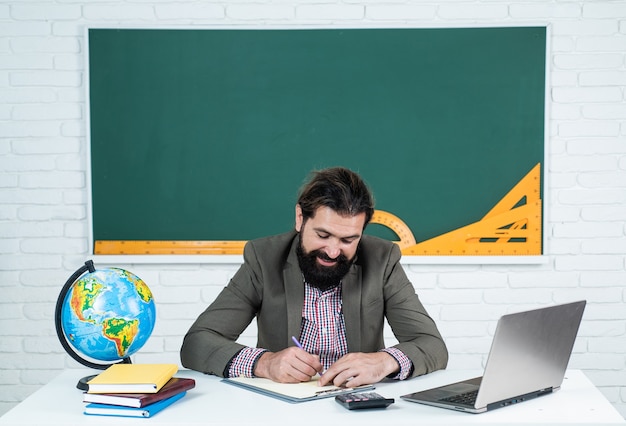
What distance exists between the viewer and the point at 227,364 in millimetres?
1980

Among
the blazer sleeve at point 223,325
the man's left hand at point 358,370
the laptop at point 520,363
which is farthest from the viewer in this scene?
the blazer sleeve at point 223,325

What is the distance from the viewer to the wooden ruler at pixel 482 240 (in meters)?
3.19

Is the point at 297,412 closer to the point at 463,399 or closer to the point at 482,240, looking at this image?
A: the point at 463,399

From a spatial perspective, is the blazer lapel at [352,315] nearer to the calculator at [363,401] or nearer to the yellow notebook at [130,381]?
the calculator at [363,401]

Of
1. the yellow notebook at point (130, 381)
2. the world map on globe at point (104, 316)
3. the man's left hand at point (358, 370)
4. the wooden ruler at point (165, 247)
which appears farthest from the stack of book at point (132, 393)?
the wooden ruler at point (165, 247)

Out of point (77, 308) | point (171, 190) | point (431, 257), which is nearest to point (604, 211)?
point (431, 257)

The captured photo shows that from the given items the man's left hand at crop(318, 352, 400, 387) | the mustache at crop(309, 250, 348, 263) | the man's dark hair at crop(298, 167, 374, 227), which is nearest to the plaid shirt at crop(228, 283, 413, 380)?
the mustache at crop(309, 250, 348, 263)

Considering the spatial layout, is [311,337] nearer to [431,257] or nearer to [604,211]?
[431,257]

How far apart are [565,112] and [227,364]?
196 centimetres

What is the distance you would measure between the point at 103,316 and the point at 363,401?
2.22ft

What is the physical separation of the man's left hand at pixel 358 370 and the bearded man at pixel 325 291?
0.53 feet

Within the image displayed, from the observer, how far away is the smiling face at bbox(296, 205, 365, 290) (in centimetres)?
218

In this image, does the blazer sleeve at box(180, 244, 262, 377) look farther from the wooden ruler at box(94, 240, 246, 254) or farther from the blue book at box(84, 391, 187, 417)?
the wooden ruler at box(94, 240, 246, 254)

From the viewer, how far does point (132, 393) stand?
1.70 m
